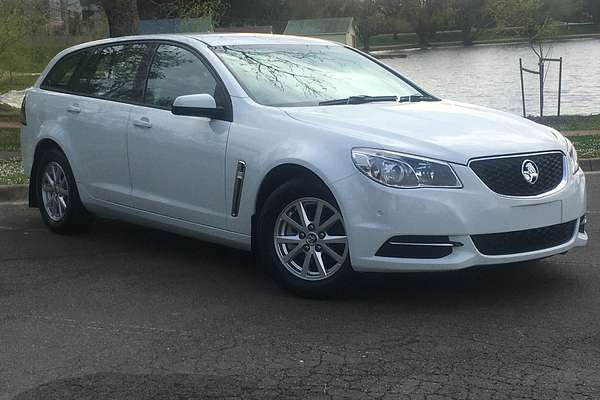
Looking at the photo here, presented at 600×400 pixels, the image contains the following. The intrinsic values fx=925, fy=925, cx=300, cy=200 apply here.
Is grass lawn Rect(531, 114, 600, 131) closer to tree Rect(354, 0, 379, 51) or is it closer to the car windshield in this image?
the car windshield

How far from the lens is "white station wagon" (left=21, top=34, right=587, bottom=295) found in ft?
17.2

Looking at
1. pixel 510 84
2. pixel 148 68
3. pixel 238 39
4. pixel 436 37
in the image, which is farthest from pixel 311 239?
pixel 436 37

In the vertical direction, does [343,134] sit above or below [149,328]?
above

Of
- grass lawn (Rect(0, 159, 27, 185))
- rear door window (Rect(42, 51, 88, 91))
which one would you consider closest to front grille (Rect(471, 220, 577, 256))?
rear door window (Rect(42, 51, 88, 91))

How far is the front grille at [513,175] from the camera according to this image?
527cm

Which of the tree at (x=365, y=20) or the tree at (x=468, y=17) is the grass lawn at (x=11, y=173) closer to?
the tree at (x=468, y=17)

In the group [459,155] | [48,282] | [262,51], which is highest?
[262,51]

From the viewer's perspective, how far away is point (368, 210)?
17.3ft

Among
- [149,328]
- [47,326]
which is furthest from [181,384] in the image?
[47,326]

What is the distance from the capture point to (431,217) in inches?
203

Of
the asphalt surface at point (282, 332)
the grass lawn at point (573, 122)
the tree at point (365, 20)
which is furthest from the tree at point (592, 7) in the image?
the asphalt surface at point (282, 332)

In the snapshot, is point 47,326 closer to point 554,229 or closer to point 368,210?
point 368,210

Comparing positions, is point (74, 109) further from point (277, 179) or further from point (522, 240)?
point (522, 240)

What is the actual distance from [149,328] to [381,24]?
246 ft
